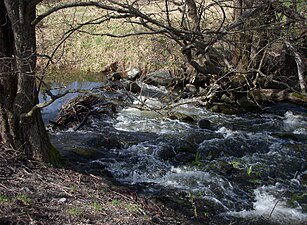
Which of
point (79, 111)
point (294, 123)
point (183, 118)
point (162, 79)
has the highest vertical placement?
point (162, 79)


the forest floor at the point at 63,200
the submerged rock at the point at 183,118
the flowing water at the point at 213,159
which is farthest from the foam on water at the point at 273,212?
the submerged rock at the point at 183,118

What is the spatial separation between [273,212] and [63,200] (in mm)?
3477

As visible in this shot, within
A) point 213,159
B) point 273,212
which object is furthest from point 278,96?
point 273,212

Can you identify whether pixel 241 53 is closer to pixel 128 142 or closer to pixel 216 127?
pixel 216 127

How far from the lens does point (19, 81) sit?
18.8 ft

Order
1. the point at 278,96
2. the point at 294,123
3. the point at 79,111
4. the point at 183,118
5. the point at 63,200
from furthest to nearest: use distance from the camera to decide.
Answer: the point at 278,96
the point at 294,123
the point at 183,118
the point at 79,111
the point at 63,200

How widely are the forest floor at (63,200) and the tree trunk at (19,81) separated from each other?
224 millimetres

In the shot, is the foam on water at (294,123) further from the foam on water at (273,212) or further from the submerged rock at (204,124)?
the foam on water at (273,212)

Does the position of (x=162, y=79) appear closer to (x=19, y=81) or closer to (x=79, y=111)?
(x=79, y=111)

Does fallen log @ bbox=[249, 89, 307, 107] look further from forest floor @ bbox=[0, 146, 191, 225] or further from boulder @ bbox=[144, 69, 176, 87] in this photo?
forest floor @ bbox=[0, 146, 191, 225]

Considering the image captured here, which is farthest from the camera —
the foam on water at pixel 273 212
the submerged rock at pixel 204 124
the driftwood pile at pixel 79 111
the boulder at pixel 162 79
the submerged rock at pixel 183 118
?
the boulder at pixel 162 79

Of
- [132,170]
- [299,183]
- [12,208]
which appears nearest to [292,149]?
[299,183]

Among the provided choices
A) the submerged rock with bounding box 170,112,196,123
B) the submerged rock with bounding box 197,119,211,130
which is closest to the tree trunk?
the submerged rock with bounding box 197,119,211,130

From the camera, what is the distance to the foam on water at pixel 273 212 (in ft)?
21.2
